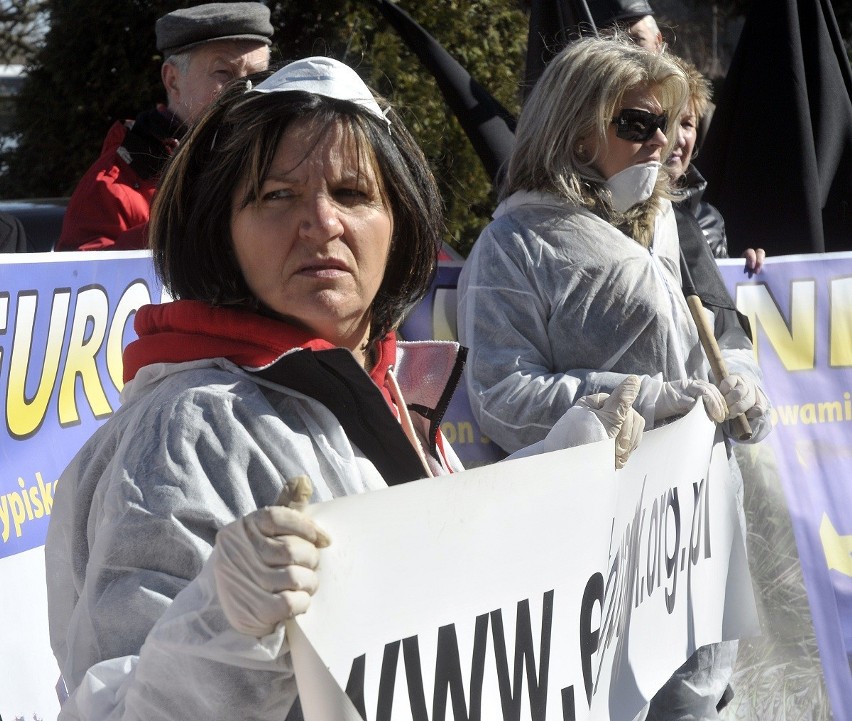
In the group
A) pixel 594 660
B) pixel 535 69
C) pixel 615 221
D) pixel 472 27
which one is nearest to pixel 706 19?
pixel 472 27

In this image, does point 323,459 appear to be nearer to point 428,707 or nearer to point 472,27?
point 428,707

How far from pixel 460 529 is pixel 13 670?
6.55 feet

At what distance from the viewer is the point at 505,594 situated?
1.78 metres

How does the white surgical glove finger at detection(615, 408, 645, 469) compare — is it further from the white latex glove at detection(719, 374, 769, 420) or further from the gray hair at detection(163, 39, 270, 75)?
the gray hair at detection(163, 39, 270, 75)

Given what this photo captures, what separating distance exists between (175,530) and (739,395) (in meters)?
2.08

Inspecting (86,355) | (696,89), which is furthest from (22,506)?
(696,89)

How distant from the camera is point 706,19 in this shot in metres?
13.2

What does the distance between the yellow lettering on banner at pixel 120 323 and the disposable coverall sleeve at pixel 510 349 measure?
3.56ft

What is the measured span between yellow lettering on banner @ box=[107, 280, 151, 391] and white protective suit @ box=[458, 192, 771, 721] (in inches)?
44.3

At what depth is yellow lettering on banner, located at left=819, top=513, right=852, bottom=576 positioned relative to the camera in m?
4.57

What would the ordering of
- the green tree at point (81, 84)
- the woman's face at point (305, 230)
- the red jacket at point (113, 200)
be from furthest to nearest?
the green tree at point (81, 84), the red jacket at point (113, 200), the woman's face at point (305, 230)

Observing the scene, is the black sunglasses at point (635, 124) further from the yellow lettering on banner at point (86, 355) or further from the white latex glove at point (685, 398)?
the yellow lettering on banner at point (86, 355)

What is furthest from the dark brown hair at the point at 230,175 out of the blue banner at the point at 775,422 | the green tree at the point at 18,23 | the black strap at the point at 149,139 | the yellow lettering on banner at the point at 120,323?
the green tree at the point at 18,23

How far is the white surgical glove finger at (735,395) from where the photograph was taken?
3.18 m
